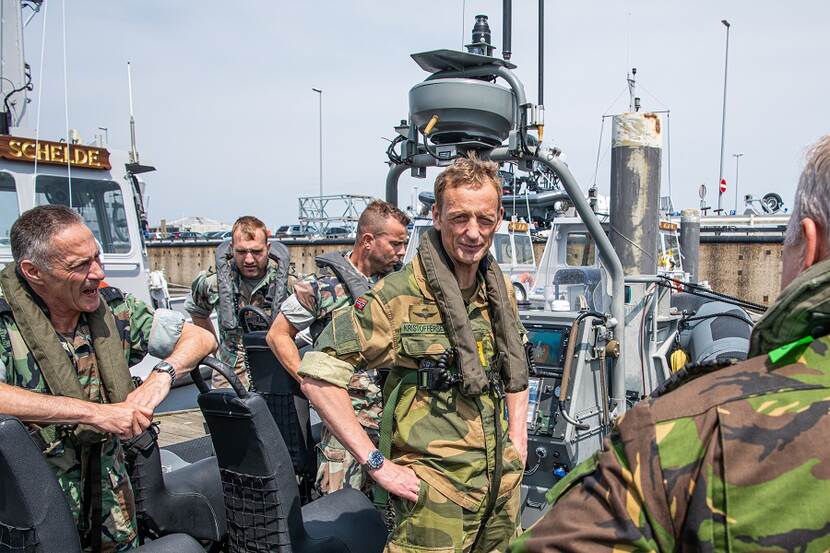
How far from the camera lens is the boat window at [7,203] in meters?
5.61

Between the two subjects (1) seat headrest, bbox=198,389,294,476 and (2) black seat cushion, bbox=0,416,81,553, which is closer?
(2) black seat cushion, bbox=0,416,81,553

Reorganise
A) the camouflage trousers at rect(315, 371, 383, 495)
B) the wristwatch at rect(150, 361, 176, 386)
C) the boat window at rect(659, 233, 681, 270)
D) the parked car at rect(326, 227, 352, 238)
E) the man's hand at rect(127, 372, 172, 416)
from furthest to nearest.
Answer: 1. the parked car at rect(326, 227, 352, 238)
2. the boat window at rect(659, 233, 681, 270)
3. the camouflage trousers at rect(315, 371, 383, 495)
4. the wristwatch at rect(150, 361, 176, 386)
5. the man's hand at rect(127, 372, 172, 416)

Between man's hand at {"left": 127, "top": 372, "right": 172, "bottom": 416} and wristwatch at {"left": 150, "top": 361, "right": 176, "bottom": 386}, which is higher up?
wristwatch at {"left": 150, "top": 361, "right": 176, "bottom": 386}

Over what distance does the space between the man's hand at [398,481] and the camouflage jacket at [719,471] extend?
1.00 m

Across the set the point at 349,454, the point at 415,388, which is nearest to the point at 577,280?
the point at 349,454

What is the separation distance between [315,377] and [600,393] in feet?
8.30

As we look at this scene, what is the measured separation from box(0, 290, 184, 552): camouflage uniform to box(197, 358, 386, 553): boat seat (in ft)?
1.04

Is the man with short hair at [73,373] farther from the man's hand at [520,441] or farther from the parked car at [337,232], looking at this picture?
the parked car at [337,232]

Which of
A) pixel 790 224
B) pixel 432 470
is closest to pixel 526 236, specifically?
pixel 432 470

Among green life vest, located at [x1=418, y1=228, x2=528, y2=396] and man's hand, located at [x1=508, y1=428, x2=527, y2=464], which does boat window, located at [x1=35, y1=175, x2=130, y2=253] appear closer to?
green life vest, located at [x1=418, y1=228, x2=528, y2=396]

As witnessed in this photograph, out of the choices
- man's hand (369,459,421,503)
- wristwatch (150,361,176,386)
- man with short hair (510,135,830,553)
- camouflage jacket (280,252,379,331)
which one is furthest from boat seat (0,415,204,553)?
camouflage jacket (280,252,379,331)

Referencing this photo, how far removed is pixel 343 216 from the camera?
2795cm

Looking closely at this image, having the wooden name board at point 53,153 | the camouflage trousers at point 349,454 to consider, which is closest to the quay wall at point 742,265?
the wooden name board at point 53,153

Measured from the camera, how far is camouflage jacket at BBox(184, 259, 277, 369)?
4109 mm
